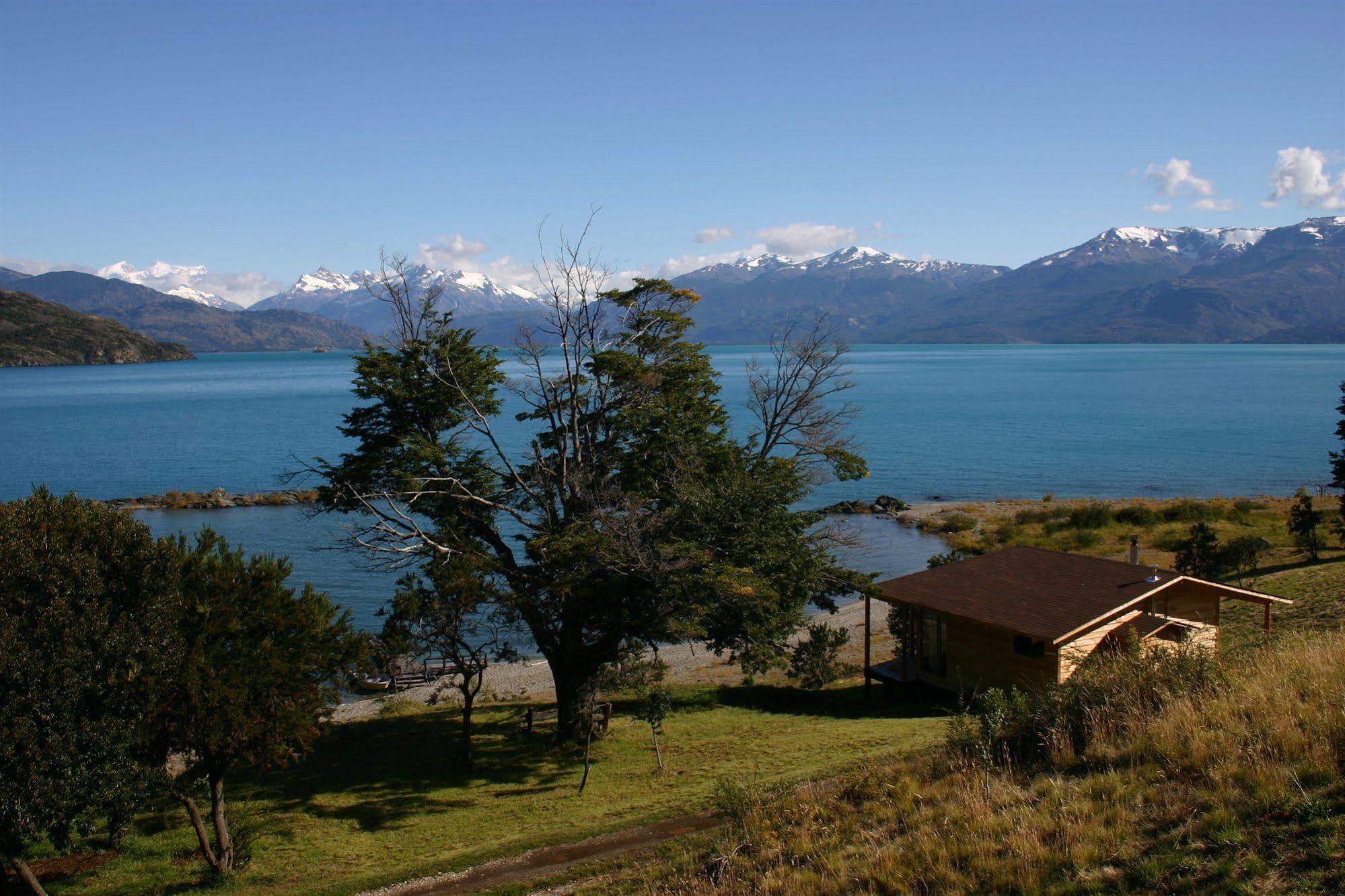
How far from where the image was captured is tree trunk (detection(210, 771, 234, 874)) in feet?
43.4

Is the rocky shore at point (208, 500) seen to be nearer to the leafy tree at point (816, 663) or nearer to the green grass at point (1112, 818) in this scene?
the leafy tree at point (816, 663)

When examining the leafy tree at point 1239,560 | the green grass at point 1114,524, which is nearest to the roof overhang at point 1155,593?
the leafy tree at point 1239,560

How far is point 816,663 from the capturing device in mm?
24375

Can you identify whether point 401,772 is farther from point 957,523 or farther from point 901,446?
point 901,446

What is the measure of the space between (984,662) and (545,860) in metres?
11.6

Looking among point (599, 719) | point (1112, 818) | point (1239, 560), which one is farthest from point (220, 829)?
point (1239, 560)

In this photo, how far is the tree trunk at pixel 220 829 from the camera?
43.4ft

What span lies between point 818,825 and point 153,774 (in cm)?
860

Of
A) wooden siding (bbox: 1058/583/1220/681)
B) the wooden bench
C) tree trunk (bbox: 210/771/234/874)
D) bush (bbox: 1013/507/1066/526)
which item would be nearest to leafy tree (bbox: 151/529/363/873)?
tree trunk (bbox: 210/771/234/874)

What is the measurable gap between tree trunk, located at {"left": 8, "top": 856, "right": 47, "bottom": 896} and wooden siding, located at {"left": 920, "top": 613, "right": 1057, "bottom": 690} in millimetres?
15791

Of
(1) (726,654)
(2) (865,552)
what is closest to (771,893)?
(1) (726,654)

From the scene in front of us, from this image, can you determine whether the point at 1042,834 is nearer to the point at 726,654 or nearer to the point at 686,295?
the point at 686,295

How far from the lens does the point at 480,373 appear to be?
2039cm

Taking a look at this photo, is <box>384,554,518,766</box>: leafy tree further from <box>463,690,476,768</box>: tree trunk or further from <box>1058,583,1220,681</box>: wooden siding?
<box>1058,583,1220,681</box>: wooden siding
